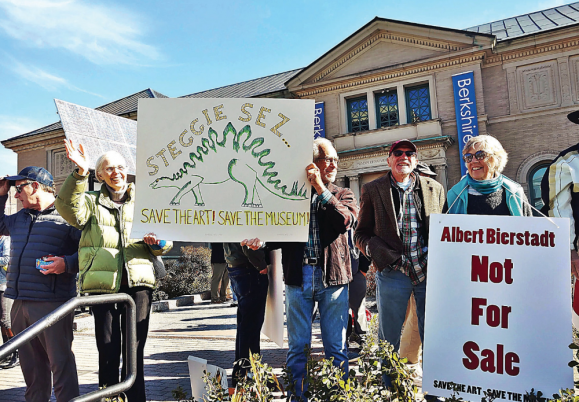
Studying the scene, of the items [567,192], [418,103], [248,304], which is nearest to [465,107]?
[418,103]

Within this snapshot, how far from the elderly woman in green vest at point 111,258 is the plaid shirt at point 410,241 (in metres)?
1.72

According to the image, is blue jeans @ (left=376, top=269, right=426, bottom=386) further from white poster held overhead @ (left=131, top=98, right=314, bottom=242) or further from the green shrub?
the green shrub

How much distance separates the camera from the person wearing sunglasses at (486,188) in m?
2.95

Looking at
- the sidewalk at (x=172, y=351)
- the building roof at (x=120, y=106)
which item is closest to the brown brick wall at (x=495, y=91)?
the sidewalk at (x=172, y=351)

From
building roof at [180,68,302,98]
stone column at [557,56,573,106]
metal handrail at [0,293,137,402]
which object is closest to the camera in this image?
metal handrail at [0,293,137,402]

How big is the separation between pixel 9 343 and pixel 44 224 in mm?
1955

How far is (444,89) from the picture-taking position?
64.4 feet

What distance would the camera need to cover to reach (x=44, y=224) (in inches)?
133

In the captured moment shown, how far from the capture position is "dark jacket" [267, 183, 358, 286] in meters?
3.04

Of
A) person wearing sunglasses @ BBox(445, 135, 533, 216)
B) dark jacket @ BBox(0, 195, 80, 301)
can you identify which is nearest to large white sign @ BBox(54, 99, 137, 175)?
dark jacket @ BBox(0, 195, 80, 301)

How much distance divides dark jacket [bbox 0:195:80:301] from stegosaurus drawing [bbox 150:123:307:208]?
93cm

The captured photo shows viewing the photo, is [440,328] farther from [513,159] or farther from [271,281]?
[513,159]

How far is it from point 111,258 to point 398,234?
203 centimetres

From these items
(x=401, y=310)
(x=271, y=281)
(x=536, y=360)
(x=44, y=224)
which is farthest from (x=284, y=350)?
(x=536, y=360)
